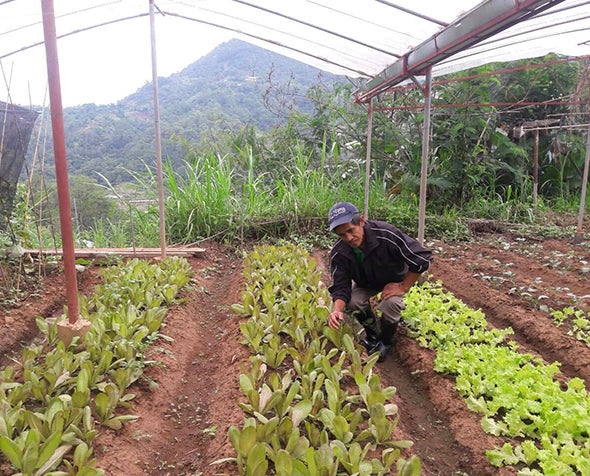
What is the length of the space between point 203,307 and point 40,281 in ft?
5.48

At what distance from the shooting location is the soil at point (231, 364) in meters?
2.32

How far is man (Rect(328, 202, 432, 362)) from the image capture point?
3.22 m

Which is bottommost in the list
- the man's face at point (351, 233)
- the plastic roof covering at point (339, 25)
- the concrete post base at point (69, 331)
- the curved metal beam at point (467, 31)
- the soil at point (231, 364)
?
the soil at point (231, 364)

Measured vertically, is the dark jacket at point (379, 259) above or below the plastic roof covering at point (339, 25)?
below

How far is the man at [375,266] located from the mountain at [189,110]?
4.75 meters

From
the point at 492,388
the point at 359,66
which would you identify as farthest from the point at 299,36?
the point at 492,388

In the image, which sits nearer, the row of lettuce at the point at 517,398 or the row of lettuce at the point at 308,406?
the row of lettuce at the point at 308,406

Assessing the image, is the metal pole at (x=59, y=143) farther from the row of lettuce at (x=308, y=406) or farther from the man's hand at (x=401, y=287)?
the man's hand at (x=401, y=287)

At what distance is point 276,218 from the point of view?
756 centimetres

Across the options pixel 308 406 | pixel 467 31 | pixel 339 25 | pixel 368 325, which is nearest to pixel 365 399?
pixel 308 406

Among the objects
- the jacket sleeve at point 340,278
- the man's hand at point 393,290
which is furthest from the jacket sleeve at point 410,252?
the jacket sleeve at point 340,278

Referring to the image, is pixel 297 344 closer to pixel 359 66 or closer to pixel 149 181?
pixel 359 66

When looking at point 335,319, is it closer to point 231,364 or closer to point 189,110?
point 231,364

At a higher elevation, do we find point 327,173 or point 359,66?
point 359,66
